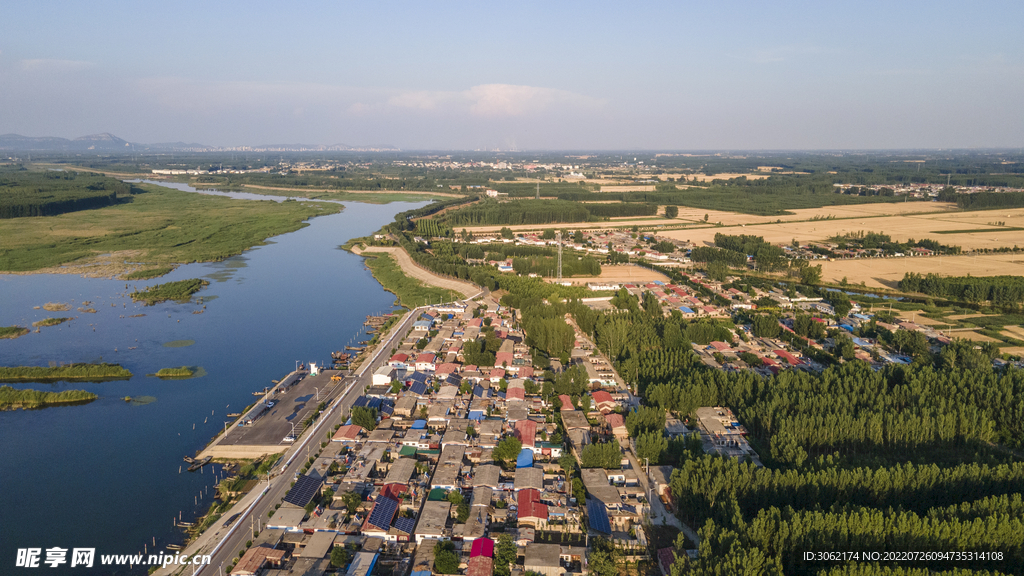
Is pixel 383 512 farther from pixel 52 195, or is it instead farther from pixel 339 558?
pixel 52 195

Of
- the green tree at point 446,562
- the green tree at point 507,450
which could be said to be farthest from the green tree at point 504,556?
the green tree at point 507,450

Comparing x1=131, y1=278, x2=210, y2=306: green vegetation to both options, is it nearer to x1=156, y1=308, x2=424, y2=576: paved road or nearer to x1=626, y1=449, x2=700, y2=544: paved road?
x1=156, y1=308, x2=424, y2=576: paved road

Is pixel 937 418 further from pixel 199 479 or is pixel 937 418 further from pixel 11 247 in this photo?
pixel 11 247

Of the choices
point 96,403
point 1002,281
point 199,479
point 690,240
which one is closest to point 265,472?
point 199,479

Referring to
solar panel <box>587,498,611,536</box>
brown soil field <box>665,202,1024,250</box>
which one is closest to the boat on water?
solar panel <box>587,498,611,536</box>

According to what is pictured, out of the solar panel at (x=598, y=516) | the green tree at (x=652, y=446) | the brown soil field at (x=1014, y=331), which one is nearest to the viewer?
the solar panel at (x=598, y=516)

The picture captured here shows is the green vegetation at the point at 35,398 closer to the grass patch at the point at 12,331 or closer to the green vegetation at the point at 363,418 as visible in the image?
the grass patch at the point at 12,331

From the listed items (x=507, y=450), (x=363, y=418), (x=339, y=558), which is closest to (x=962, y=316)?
(x=507, y=450)
